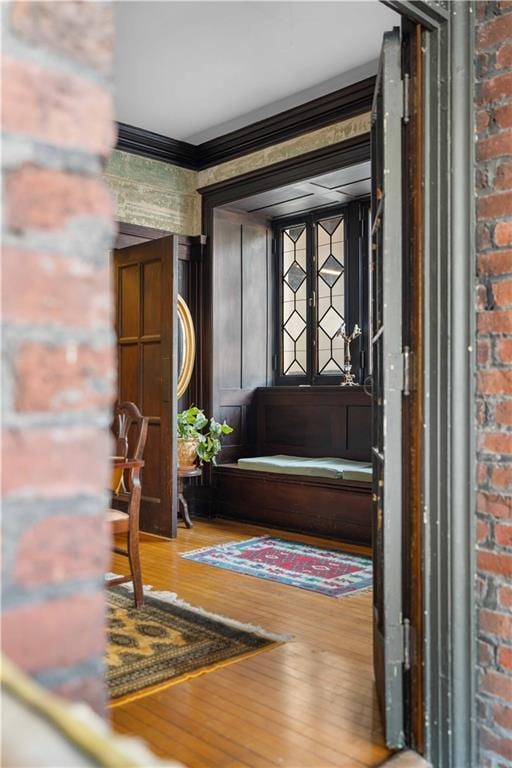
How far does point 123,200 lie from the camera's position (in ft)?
18.4

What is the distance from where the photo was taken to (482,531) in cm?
189

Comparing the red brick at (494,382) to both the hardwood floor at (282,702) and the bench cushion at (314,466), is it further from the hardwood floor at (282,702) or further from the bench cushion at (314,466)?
the bench cushion at (314,466)

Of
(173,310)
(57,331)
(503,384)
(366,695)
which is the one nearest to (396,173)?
(503,384)

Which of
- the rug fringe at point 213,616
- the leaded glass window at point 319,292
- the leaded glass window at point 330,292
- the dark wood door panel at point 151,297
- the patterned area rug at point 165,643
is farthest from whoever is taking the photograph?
the leaded glass window at point 330,292

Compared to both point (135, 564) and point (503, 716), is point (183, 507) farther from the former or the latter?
point (503, 716)

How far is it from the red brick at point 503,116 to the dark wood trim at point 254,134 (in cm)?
299

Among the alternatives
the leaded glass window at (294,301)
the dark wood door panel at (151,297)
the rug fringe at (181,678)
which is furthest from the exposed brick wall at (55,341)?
the leaded glass window at (294,301)

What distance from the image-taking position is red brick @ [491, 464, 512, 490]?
185 cm

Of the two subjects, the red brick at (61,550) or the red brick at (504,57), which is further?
the red brick at (504,57)

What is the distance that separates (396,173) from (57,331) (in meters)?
1.61

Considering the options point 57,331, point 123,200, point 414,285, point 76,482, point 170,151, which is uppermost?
point 170,151

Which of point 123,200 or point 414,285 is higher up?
point 123,200

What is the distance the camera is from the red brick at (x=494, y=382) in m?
1.86

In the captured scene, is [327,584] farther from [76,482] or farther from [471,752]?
[76,482]
